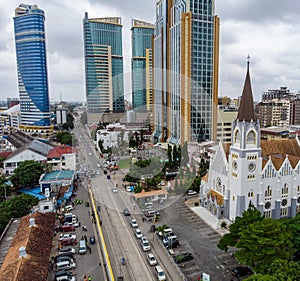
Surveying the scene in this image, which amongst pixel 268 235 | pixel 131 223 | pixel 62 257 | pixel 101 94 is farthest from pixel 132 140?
pixel 268 235

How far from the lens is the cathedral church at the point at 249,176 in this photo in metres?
21.1

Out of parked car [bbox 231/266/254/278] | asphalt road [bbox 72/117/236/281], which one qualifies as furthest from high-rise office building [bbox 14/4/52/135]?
→ parked car [bbox 231/266/254/278]

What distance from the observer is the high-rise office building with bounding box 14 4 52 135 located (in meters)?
69.6

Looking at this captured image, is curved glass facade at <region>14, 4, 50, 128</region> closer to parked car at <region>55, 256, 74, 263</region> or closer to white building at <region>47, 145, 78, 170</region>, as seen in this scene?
white building at <region>47, 145, 78, 170</region>

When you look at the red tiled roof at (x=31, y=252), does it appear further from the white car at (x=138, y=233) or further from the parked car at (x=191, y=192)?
the parked car at (x=191, y=192)

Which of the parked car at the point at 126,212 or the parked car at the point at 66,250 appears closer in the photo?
the parked car at the point at 66,250

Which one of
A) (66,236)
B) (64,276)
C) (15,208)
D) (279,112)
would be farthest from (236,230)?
(279,112)

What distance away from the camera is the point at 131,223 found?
901 inches

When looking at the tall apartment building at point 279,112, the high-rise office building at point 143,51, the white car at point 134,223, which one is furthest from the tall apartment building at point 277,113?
the white car at point 134,223

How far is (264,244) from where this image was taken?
14.4 m

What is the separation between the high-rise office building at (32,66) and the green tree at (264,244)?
A: 68.2 m

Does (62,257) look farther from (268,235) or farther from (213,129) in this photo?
(213,129)

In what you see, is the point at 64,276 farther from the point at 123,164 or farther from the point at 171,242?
the point at 123,164

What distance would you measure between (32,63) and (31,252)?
66.5m
